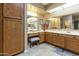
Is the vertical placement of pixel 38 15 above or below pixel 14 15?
above

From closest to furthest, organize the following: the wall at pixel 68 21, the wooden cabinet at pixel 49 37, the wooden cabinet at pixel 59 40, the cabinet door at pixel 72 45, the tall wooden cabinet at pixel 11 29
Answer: the tall wooden cabinet at pixel 11 29, the cabinet door at pixel 72 45, the wall at pixel 68 21, the wooden cabinet at pixel 59 40, the wooden cabinet at pixel 49 37

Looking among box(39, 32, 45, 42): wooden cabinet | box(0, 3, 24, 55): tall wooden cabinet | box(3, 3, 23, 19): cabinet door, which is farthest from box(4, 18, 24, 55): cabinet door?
box(39, 32, 45, 42): wooden cabinet

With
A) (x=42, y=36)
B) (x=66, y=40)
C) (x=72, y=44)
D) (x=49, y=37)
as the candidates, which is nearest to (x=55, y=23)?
(x=49, y=37)

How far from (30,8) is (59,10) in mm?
1409

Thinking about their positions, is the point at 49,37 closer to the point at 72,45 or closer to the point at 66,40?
the point at 66,40

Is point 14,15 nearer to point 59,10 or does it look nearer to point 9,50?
point 9,50

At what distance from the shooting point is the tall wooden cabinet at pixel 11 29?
2.24m

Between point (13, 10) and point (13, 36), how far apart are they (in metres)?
0.80

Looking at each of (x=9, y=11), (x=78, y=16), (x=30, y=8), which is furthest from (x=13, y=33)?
(x=78, y=16)

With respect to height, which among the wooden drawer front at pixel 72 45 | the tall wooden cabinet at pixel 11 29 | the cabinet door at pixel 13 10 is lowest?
the wooden drawer front at pixel 72 45

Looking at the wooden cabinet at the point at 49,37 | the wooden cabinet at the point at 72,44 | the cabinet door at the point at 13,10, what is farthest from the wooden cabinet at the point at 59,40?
the cabinet door at the point at 13,10

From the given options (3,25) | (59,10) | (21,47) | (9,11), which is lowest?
(21,47)

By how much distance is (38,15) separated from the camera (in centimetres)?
477

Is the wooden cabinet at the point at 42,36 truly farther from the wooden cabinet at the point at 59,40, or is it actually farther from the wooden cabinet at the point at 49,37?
the wooden cabinet at the point at 59,40
